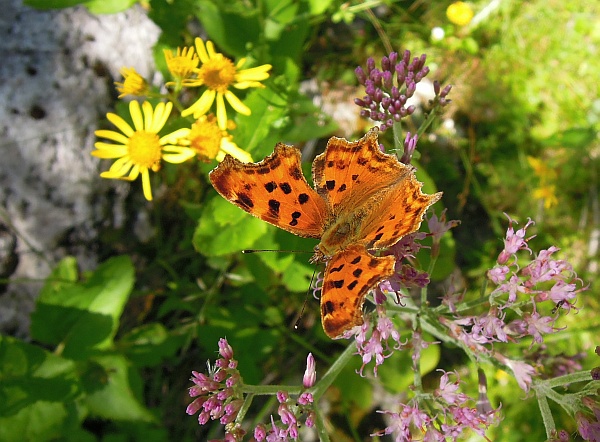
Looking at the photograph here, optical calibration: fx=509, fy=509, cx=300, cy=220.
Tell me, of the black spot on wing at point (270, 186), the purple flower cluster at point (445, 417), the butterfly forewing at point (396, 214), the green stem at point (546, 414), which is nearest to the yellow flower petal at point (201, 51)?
the black spot on wing at point (270, 186)

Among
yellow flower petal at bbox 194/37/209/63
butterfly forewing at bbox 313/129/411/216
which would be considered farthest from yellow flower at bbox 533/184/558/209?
yellow flower petal at bbox 194/37/209/63

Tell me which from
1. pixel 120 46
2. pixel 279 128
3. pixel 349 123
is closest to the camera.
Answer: pixel 279 128

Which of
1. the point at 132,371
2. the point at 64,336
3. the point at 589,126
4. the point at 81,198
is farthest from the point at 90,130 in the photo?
the point at 589,126

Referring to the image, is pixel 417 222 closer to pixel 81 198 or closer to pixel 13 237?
pixel 81 198

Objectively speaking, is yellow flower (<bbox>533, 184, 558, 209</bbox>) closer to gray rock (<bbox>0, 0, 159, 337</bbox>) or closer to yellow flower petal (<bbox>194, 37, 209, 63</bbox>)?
yellow flower petal (<bbox>194, 37, 209, 63</bbox>)

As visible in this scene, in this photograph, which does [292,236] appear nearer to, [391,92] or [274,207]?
[274,207]

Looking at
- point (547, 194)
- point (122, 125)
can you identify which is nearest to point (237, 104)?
point (122, 125)
